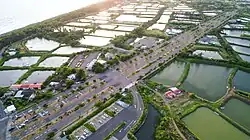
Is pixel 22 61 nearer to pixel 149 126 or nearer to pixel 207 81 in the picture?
pixel 149 126

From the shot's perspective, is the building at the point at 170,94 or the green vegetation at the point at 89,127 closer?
the green vegetation at the point at 89,127

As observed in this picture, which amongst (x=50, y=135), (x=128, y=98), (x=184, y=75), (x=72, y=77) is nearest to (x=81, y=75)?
(x=72, y=77)

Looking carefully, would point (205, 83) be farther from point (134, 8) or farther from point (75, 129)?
point (134, 8)

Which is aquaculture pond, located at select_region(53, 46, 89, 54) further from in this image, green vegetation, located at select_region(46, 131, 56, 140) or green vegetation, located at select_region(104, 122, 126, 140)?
green vegetation, located at select_region(104, 122, 126, 140)

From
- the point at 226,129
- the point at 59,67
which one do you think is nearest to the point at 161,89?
the point at 226,129

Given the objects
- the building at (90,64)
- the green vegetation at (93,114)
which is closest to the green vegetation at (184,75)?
the green vegetation at (93,114)

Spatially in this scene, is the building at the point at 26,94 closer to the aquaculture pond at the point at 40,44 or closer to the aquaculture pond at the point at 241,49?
the aquaculture pond at the point at 40,44

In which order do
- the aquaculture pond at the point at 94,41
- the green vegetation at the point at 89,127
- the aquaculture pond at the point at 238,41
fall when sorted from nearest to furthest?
the green vegetation at the point at 89,127, the aquaculture pond at the point at 238,41, the aquaculture pond at the point at 94,41
